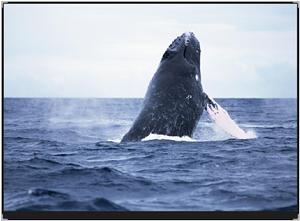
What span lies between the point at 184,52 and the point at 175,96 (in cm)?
137

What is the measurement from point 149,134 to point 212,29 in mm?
3059

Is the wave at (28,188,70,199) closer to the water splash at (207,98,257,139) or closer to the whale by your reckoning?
the whale

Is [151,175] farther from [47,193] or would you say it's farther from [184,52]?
[184,52]

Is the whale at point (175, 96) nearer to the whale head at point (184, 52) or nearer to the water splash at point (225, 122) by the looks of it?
the whale head at point (184, 52)

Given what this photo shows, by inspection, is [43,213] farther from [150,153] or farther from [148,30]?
[148,30]

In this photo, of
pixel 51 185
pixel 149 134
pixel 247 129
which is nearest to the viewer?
pixel 51 185

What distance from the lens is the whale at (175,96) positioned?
46.7 feet

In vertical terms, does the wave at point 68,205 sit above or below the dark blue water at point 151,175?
below

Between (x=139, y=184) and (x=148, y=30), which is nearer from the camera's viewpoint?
(x=139, y=184)

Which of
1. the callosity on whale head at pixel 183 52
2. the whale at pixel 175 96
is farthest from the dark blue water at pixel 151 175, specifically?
the callosity on whale head at pixel 183 52

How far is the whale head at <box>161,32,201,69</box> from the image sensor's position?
14945 millimetres

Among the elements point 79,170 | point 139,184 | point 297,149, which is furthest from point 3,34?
point 297,149

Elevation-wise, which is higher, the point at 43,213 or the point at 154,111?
A: the point at 154,111

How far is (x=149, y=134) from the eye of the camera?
14.2 m
